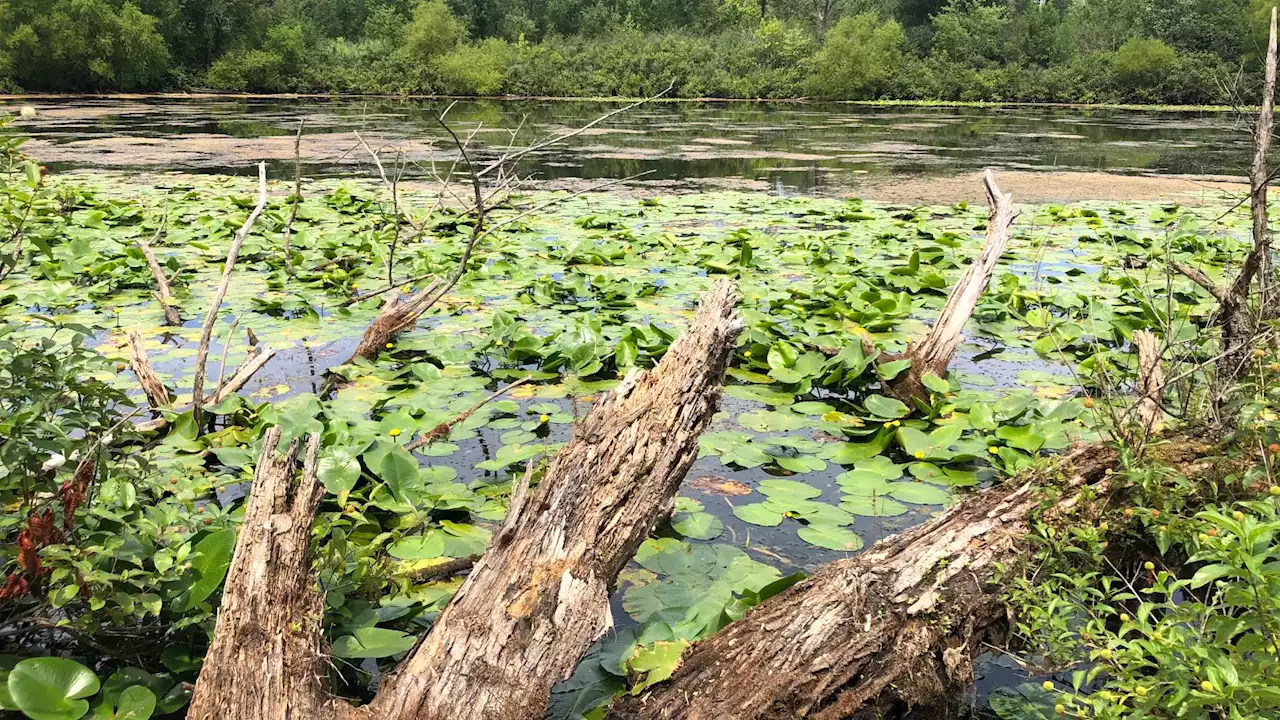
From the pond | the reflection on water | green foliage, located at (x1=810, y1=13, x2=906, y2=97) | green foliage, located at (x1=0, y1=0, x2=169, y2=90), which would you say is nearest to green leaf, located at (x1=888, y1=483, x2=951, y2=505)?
the pond

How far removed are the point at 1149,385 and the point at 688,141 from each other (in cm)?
1171

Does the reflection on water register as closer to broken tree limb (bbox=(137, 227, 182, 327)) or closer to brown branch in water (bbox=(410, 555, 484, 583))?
broken tree limb (bbox=(137, 227, 182, 327))

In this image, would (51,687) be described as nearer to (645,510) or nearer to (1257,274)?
(645,510)

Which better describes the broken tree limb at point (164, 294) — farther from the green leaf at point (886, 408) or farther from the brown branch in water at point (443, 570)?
the green leaf at point (886, 408)

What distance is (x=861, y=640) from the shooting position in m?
1.50

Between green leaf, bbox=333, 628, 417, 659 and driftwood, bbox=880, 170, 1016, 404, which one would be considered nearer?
green leaf, bbox=333, 628, 417, 659

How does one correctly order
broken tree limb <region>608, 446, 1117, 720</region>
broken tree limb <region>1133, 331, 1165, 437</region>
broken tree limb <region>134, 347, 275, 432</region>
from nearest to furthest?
broken tree limb <region>608, 446, 1117, 720</region>, broken tree limb <region>1133, 331, 1165, 437</region>, broken tree limb <region>134, 347, 275, 432</region>

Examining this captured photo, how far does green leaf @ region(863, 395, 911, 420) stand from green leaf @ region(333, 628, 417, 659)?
1607 mm

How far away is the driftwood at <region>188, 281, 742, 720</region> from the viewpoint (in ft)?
4.42

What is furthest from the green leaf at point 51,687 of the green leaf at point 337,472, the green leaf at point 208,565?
the green leaf at point 337,472

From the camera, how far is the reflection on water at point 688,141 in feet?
31.7

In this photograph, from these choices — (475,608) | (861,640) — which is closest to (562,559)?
(475,608)

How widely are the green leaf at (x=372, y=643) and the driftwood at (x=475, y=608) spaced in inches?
6.5

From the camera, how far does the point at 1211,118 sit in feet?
67.7
